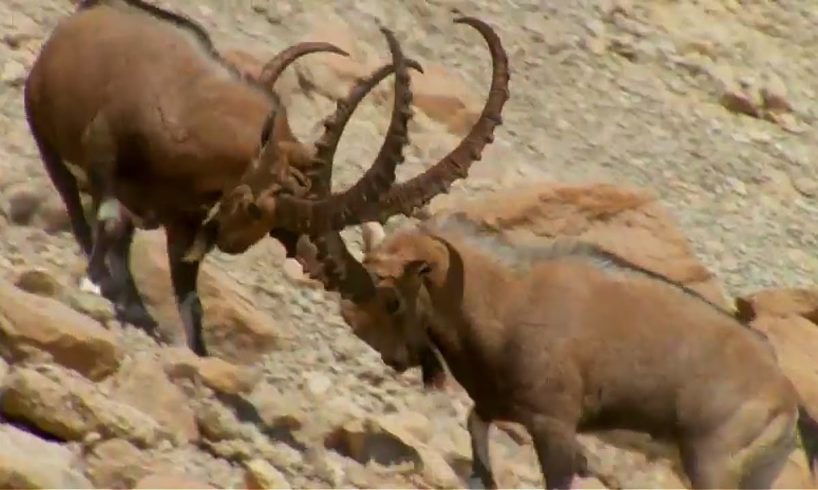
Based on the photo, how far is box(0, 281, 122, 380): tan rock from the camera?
16.5 ft

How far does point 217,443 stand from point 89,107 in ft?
4.96

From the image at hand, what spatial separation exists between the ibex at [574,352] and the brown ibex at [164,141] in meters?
0.38

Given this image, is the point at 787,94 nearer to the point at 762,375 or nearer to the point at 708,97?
the point at 708,97

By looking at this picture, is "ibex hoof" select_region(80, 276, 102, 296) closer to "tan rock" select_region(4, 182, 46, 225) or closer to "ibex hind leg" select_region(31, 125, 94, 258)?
"ibex hind leg" select_region(31, 125, 94, 258)

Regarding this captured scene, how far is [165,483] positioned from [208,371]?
1.15 metres

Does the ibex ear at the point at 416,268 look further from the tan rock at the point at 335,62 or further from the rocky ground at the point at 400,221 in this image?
the tan rock at the point at 335,62

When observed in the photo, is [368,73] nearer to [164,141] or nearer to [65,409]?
[164,141]

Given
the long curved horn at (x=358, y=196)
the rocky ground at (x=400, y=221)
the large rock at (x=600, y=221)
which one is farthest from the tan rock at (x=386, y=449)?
the large rock at (x=600, y=221)

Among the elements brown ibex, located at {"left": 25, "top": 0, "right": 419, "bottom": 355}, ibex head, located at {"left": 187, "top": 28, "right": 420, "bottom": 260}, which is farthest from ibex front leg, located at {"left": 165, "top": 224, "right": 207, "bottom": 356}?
ibex head, located at {"left": 187, "top": 28, "right": 420, "bottom": 260}

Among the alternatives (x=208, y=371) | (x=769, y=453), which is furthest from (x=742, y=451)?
(x=208, y=371)

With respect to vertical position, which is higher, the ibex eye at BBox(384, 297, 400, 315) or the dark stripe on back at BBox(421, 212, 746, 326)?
the dark stripe on back at BBox(421, 212, 746, 326)

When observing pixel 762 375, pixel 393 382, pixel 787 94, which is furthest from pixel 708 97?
pixel 762 375

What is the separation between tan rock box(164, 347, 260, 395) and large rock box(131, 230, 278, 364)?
0.34 m

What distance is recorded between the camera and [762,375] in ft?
17.5
